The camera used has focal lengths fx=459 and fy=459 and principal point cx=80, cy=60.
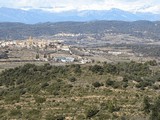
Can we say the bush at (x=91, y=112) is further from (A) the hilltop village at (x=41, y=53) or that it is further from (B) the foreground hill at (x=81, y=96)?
(A) the hilltop village at (x=41, y=53)

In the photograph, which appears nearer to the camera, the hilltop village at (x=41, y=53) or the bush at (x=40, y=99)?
the bush at (x=40, y=99)

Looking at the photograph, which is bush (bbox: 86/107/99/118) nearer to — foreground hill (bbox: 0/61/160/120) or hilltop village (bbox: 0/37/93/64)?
foreground hill (bbox: 0/61/160/120)

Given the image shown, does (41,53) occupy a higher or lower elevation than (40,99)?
lower

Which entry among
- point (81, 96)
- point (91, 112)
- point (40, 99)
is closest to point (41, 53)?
point (81, 96)

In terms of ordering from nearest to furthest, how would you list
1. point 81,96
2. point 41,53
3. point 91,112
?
point 91,112, point 81,96, point 41,53

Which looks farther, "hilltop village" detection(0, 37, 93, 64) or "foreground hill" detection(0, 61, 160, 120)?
"hilltop village" detection(0, 37, 93, 64)

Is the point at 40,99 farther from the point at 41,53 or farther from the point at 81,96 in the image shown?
the point at 41,53

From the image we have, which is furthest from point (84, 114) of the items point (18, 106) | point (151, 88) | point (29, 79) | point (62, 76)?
point (29, 79)

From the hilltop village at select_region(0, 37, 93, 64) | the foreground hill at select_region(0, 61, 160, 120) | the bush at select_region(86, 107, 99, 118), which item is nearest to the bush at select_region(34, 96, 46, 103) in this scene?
the foreground hill at select_region(0, 61, 160, 120)

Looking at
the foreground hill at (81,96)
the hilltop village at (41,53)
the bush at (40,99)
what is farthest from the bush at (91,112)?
the hilltop village at (41,53)
